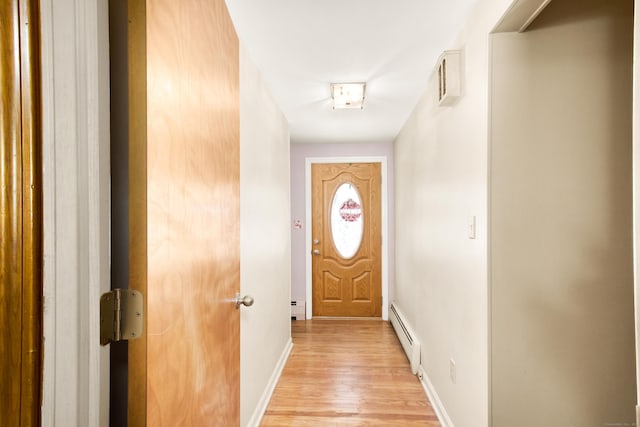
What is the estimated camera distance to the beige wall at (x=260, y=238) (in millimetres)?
1898

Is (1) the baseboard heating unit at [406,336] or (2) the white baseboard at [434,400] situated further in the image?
(1) the baseboard heating unit at [406,336]

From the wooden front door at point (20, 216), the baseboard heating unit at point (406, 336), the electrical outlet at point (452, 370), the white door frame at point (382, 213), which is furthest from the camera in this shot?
the white door frame at point (382, 213)

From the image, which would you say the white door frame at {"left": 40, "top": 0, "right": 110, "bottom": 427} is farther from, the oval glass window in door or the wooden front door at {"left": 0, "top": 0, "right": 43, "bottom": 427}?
the oval glass window in door

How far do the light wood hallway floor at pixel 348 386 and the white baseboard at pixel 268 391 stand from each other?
0.04 m

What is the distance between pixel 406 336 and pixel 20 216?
125 inches

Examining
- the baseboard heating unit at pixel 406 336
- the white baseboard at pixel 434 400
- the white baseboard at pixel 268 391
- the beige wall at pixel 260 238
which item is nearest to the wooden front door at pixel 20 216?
the beige wall at pixel 260 238

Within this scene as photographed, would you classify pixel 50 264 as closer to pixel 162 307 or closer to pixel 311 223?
pixel 162 307

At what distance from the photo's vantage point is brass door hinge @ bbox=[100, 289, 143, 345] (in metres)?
0.64

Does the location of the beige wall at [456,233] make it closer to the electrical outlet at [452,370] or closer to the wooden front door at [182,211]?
the electrical outlet at [452,370]

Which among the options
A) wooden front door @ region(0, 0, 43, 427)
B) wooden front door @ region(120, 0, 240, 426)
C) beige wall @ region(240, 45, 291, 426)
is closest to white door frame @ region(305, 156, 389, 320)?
beige wall @ region(240, 45, 291, 426)

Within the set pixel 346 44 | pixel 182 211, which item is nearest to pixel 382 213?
pixel 346 44

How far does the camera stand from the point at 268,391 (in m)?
2.40

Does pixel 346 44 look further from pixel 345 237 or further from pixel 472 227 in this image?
pixel 345 237

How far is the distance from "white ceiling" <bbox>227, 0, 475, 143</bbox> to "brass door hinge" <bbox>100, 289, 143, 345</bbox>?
1.47 m
